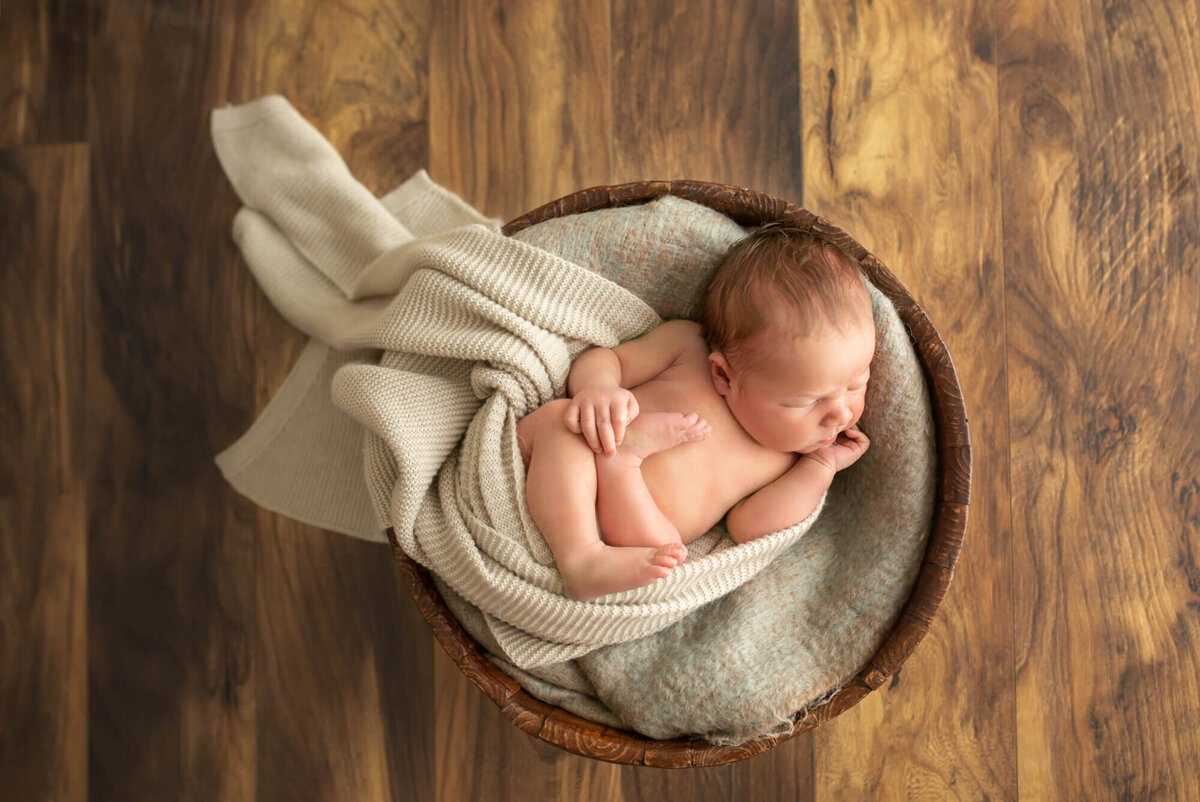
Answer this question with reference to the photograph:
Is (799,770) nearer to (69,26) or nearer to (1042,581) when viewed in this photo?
(1042,581)

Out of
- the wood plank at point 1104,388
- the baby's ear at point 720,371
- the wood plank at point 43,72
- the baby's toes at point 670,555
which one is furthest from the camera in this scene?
the wood plank at point 43,72

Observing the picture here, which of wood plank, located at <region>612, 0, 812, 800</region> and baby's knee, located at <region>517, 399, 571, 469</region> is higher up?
wood plank, located at <region>612, 0, 812, 800</region>

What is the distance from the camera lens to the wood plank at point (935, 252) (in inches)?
47.4

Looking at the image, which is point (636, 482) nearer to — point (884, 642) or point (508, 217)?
point (884, 642)

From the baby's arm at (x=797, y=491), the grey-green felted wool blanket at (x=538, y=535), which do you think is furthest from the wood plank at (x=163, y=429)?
the baby's arm at (x=797, y=491)

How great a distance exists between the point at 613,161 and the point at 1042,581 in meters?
0.89

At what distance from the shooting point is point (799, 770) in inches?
47.6

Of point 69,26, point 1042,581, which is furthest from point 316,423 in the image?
point 1042,581

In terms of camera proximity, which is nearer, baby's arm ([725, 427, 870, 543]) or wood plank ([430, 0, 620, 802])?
baby's arm ([725, 427, 870, 543])

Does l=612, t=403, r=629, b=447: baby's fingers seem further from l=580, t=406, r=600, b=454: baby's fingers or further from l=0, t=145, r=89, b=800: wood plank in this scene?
l=0, t=145, r=89, b=800: wood plank

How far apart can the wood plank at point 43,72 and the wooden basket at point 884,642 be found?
97cm

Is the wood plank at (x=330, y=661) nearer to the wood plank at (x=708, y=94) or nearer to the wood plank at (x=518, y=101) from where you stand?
the wood plank at (x=518, y=101)

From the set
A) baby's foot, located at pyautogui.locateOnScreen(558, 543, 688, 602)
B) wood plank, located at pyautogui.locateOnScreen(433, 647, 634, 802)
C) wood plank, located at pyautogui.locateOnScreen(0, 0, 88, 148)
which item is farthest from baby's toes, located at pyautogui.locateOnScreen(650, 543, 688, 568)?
wood plank, located at pyautogui.locateOnScreen(0, 0, 88, 148)

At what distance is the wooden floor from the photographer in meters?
1.21
